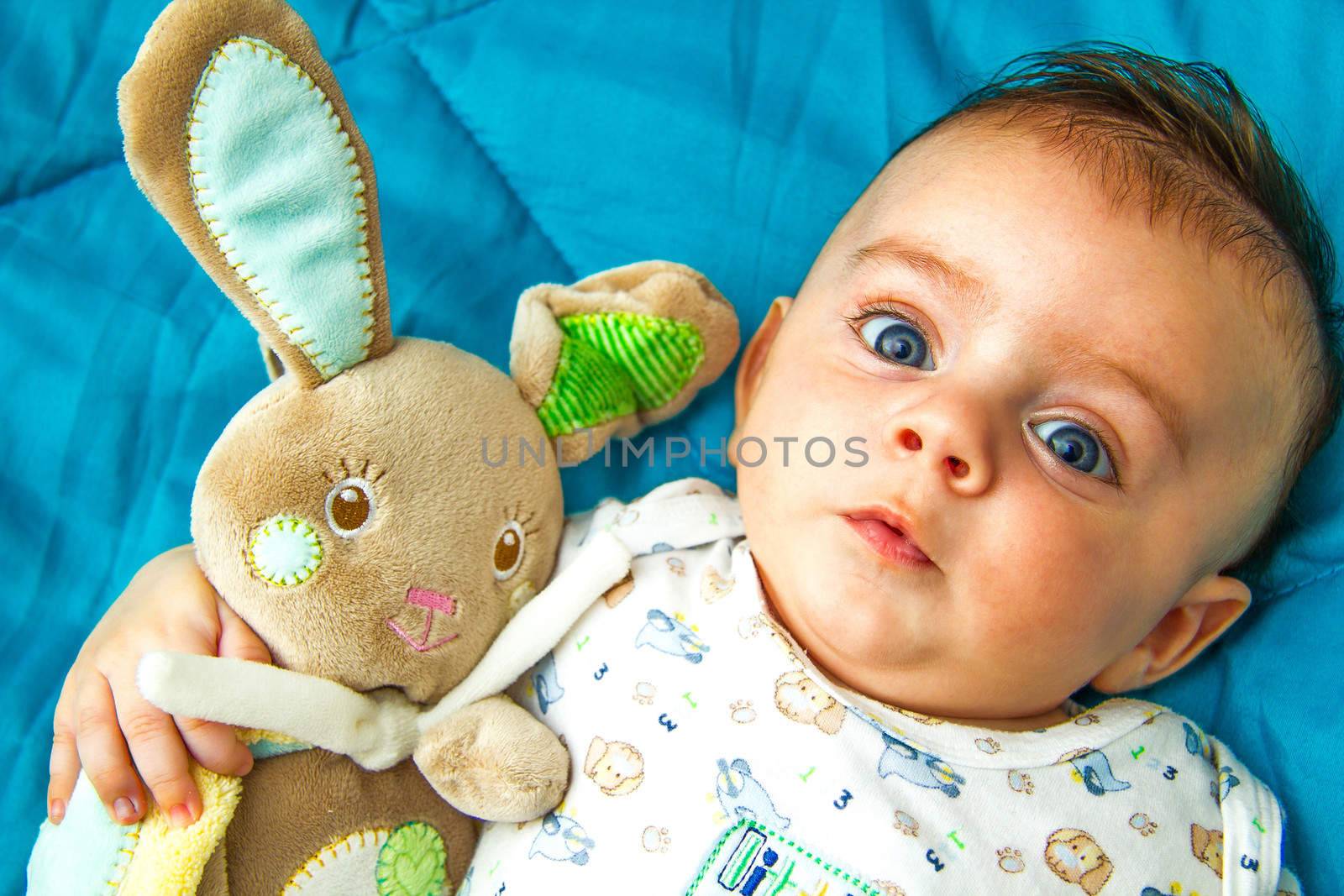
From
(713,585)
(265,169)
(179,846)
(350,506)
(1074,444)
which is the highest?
(265,169)

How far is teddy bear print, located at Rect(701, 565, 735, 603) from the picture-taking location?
1086 mm

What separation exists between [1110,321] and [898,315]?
19 cm

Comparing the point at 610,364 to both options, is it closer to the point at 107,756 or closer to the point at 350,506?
the point at 350,506

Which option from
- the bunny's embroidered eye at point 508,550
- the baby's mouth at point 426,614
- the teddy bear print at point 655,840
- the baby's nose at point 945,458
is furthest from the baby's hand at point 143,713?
the baby's nose at point 945,458

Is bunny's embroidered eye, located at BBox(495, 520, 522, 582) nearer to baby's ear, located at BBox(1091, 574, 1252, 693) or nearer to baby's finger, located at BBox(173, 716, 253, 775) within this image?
baby's finger, located at BBox(173, 716, 253, 775)

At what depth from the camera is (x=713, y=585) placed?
3.60 ft

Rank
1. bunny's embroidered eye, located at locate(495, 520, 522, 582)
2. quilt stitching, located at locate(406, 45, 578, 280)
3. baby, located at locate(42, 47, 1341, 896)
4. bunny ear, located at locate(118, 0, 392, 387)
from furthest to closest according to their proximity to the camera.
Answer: quilt stitching, located at locate(406, 45, 578, 280), bunny's embroidered eye, located at locate(495, 520, 522, 582), baby, located at locate(42, 47, 1341, 896), bunny ear, located at locate(118, 0, 392, 387)

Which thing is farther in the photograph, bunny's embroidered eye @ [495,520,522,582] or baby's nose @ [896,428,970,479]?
bunny's embroidered eye @ [495,520,522,582]

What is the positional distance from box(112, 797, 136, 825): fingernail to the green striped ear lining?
52cm

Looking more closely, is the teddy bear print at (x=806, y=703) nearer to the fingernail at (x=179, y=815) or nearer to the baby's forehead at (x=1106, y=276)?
the baby's forehead at (x=1106, y=276)

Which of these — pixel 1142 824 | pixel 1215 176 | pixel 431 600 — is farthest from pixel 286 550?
pixel 1215 176

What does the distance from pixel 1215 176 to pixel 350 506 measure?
0.90m

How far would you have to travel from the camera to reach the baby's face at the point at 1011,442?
36.1 inches

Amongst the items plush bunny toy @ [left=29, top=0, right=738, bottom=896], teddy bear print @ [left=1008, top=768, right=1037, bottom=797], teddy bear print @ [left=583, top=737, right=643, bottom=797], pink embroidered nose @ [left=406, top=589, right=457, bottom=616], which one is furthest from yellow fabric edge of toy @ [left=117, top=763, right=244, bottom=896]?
teddy bear print @ [left=1008, top=768, right=1037, bottom=797]
